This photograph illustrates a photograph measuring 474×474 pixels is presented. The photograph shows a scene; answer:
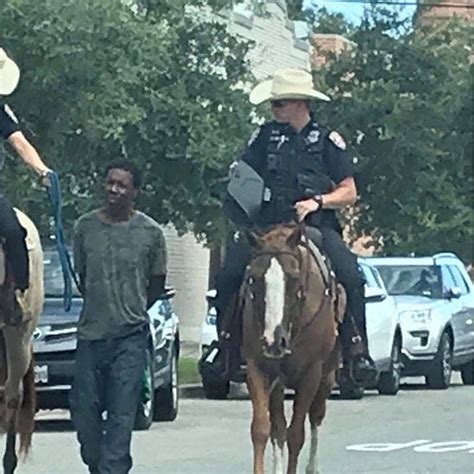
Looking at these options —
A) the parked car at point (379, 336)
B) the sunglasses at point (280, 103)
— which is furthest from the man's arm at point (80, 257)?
the parked car at point (379, 336)

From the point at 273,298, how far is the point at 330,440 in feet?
21.2

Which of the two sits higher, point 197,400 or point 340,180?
point 340,180

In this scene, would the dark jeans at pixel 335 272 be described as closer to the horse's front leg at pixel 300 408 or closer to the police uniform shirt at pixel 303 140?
the police uniform shirt at pixel 303 140

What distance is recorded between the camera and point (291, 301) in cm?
1256

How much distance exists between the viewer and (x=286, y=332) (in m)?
12.5

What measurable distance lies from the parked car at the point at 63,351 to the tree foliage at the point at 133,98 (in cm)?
466

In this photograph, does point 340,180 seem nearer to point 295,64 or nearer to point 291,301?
point 291,301

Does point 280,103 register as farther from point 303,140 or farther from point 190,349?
point 190,349

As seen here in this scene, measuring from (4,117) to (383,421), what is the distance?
10.4 m

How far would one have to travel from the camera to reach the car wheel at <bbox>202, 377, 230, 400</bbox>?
81.5 ft

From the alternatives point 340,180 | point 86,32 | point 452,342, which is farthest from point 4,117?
point 452,342

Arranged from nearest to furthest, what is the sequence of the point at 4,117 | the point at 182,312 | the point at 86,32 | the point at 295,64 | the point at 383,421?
the point at 4,117 < the point at 383,421 < the point at 86,32 < the point at 182,312 < the point at 295,64

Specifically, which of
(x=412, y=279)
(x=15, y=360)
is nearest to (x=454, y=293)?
(x=412, y=279)

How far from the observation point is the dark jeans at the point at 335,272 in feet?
42.9
